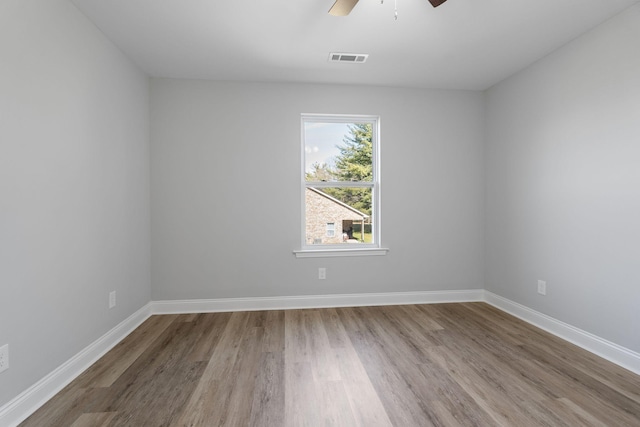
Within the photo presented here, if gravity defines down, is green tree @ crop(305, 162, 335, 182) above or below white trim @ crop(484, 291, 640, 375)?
above

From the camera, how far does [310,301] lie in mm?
3514

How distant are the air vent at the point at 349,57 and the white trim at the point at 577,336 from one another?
2931mm

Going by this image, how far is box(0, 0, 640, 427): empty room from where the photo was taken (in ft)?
5.88

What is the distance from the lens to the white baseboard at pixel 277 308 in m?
1.78

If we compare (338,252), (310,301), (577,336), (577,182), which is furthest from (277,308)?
(577,182)

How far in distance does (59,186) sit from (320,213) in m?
2.35

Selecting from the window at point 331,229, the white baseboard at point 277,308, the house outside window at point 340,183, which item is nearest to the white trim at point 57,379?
the white baseboard at point 277,308

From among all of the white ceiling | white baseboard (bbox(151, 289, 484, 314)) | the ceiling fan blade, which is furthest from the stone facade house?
the ceiling fan blade

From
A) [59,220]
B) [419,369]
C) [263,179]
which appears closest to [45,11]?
[59,220]

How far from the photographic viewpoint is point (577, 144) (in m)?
2.60

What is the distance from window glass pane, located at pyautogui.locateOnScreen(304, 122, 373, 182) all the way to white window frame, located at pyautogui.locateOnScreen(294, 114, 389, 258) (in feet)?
0.15

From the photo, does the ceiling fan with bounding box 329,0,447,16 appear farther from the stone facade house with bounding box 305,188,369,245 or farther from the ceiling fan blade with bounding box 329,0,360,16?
the stone facade house with bounding box 305,188,369,245

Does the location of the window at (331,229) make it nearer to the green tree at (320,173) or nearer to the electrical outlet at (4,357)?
the green tree at (320,173)

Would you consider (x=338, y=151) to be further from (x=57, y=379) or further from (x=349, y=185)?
(x=57, y=379)
